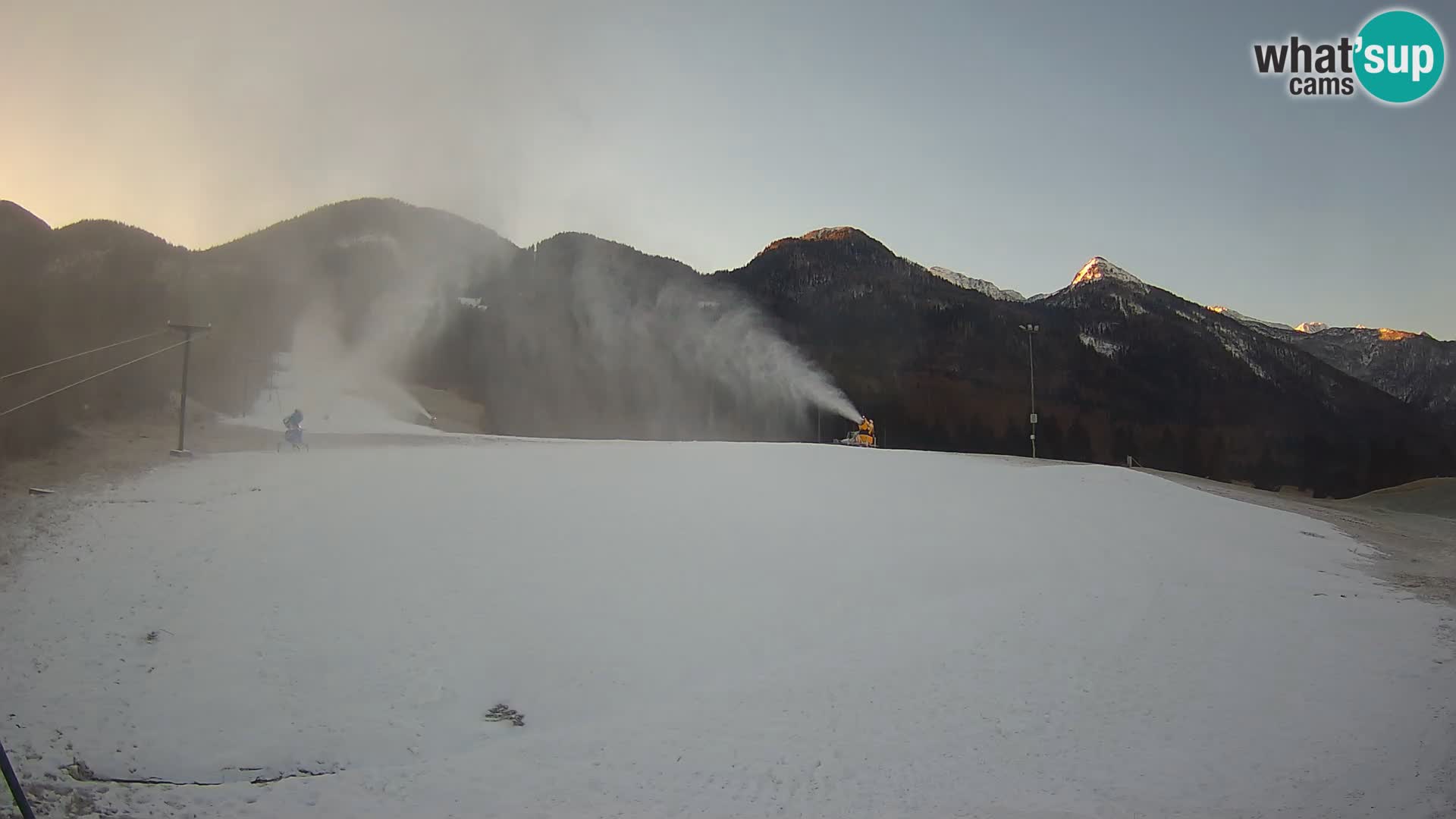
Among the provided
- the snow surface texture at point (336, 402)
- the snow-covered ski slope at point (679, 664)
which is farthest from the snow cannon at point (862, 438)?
A: the snow surface texture at point (336, 402)

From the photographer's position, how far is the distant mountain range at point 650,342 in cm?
2915

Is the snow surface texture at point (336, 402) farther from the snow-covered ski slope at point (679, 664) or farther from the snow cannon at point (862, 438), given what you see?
the snow-covered ski slope at point (679, 664)

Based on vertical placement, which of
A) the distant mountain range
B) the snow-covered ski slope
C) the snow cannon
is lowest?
the snow-covered ski slope

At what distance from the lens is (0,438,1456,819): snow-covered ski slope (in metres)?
8.05

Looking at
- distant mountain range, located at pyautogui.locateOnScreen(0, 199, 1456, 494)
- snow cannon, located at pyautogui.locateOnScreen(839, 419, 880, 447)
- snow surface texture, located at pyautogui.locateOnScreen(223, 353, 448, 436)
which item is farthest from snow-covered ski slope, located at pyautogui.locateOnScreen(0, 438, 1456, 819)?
snow surface texture, located at pyautogui.locateOnScreen(223, 353, 448, 436)

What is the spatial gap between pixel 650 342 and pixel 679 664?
193ft

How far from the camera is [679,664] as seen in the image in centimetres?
1099

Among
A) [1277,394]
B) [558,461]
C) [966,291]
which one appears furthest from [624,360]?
[1277,394]

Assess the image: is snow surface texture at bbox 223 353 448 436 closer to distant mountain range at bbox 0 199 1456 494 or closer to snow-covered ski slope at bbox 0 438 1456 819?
distant mountain range at bbox 0 199 1456 494

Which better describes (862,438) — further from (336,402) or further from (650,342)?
(650,342)

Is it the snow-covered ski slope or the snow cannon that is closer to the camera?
the snow-covered ski slope

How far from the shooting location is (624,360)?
6606cm

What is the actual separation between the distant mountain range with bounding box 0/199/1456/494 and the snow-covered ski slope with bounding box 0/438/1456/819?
7.68 metres

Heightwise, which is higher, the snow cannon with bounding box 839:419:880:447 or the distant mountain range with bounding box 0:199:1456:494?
the distant mountain range with bounding box 0:199:1456:494
